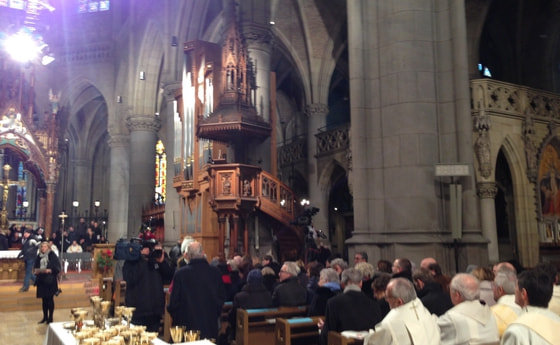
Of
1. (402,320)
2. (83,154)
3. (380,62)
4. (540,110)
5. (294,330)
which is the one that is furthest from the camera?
(83,154)

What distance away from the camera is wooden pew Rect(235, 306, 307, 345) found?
546cm

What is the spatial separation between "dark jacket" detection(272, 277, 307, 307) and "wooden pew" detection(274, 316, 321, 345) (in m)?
0.73

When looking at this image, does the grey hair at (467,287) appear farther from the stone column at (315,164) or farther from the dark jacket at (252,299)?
the stone column at (315,164)

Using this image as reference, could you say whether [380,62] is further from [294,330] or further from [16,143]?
[16,143]

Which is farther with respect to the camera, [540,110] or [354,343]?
[540,110]

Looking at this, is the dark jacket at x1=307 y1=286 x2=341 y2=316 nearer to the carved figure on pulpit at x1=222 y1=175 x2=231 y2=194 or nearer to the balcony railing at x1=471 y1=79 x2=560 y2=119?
the carved figure on pulpit at x1=222 y1=175 x2=231 y2=194

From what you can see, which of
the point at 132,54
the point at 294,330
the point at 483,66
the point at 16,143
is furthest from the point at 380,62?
the point at 16,143

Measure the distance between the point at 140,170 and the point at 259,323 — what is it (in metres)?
16.8

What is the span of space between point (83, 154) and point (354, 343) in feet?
110

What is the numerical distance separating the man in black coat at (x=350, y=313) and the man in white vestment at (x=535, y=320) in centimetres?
193

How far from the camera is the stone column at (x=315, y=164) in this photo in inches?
778

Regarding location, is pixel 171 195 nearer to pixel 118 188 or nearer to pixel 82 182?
pixel 118 188

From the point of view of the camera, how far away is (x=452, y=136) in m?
8.01

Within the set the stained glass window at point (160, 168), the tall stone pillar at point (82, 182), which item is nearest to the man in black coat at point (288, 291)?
the stained glass window at point (160, 168)
